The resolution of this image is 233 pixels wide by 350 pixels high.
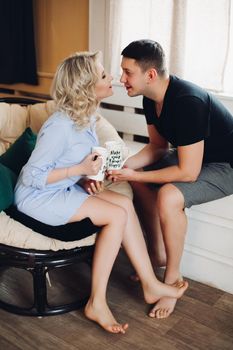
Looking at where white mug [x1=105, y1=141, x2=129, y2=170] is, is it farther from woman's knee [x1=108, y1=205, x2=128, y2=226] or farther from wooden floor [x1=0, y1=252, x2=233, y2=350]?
wooden floor [x1=0, y1=252, x2=233, y2=350]

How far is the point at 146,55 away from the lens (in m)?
1.81

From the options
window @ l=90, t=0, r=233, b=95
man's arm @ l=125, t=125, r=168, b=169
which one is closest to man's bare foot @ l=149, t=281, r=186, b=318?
man's arm @ l=125, t=125, r=168, b=169

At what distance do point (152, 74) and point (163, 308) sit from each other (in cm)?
101

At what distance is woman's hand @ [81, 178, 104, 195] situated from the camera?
176 cm

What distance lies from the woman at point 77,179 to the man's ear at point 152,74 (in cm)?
18

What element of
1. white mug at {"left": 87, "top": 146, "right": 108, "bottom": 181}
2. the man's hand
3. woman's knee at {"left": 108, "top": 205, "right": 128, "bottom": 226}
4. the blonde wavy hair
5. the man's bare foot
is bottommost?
the man's bare foot

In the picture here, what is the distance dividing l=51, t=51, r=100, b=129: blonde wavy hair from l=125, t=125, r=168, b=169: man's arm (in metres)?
0.50

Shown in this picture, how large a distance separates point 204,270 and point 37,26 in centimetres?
230

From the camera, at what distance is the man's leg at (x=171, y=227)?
5.94 ft

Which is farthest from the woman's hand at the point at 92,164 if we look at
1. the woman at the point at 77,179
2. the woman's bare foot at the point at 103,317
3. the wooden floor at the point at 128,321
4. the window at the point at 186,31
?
the window at the point at 186,31

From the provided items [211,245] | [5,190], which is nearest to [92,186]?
[5,190]

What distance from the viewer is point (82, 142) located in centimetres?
173

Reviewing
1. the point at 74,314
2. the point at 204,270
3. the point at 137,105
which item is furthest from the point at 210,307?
the point at 137,105

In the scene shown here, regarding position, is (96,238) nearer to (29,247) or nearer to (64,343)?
(29,247)
